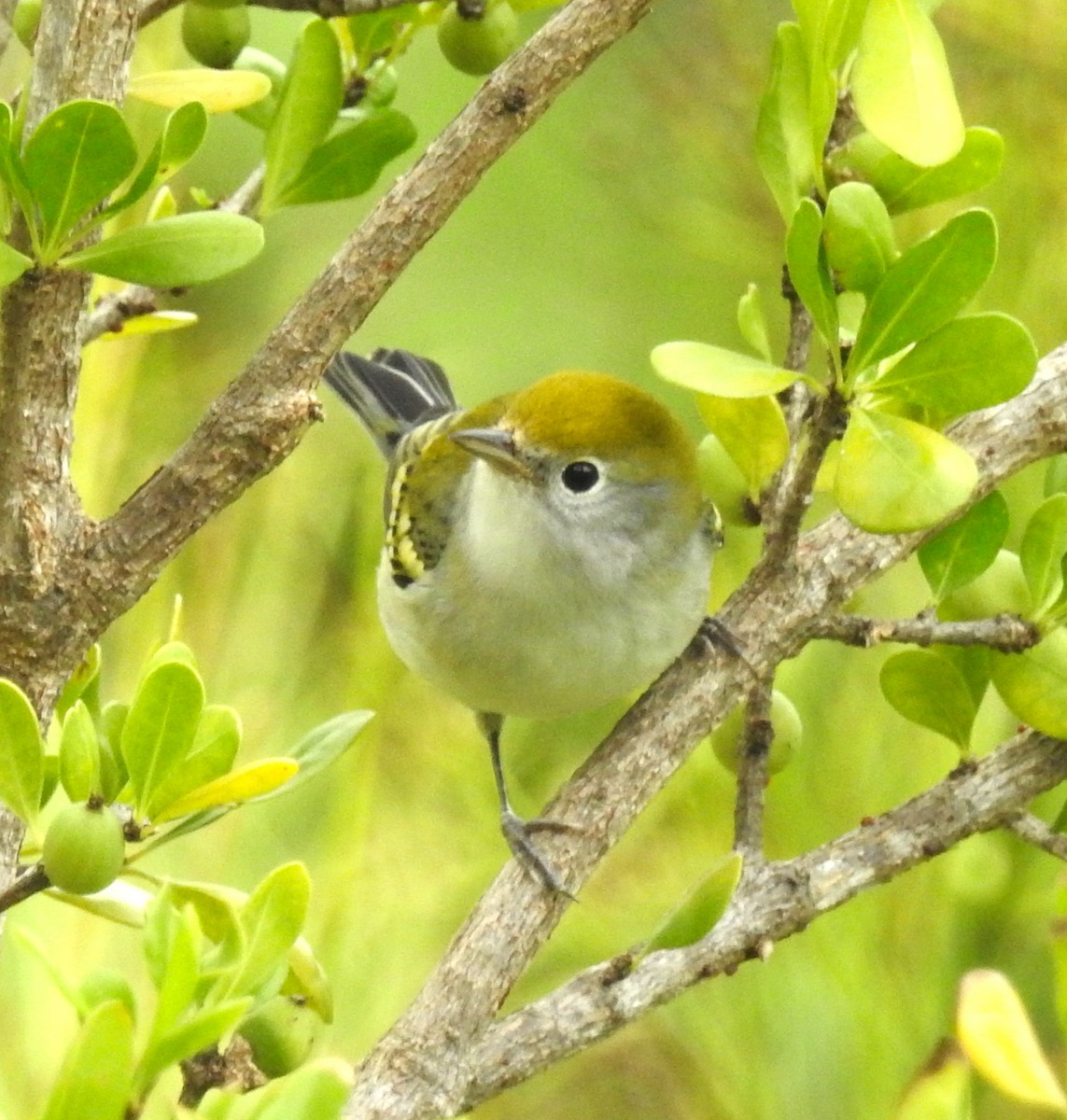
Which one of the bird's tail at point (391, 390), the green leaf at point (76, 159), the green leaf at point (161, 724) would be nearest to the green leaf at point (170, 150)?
the green leaf at point (76, 159)

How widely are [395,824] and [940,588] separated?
1.02 meters

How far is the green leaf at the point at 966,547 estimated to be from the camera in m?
1.01

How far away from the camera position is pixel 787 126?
884 millimetres

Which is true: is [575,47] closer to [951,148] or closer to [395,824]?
[951,148]

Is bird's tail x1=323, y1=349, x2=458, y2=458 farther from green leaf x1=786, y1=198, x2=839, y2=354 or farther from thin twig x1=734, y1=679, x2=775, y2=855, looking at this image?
green leaf x1=786, y1=198, x2=839, y2=354

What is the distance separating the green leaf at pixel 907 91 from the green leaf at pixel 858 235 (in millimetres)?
72

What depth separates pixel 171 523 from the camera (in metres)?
0.84

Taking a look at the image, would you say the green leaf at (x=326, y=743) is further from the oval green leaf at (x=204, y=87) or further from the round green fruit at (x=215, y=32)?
the round green fruit at (x=215, y=32)

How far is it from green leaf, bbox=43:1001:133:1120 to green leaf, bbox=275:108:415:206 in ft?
1.87

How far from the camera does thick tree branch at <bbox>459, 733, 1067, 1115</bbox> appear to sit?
929 mm

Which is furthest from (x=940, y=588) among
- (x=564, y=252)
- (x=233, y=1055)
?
(x=564, y=252)

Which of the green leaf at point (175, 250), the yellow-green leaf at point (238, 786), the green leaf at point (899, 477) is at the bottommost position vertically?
the green leaf at point (899, 477)

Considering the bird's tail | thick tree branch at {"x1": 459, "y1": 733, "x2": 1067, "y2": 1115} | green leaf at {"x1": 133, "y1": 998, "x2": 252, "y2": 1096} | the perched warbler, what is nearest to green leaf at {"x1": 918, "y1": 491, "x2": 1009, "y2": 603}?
thick tree branch at {"x1": 459, "y1": 733, "x2": 1067, "y2": 1115}

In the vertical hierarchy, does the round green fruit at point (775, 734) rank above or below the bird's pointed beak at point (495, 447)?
below
